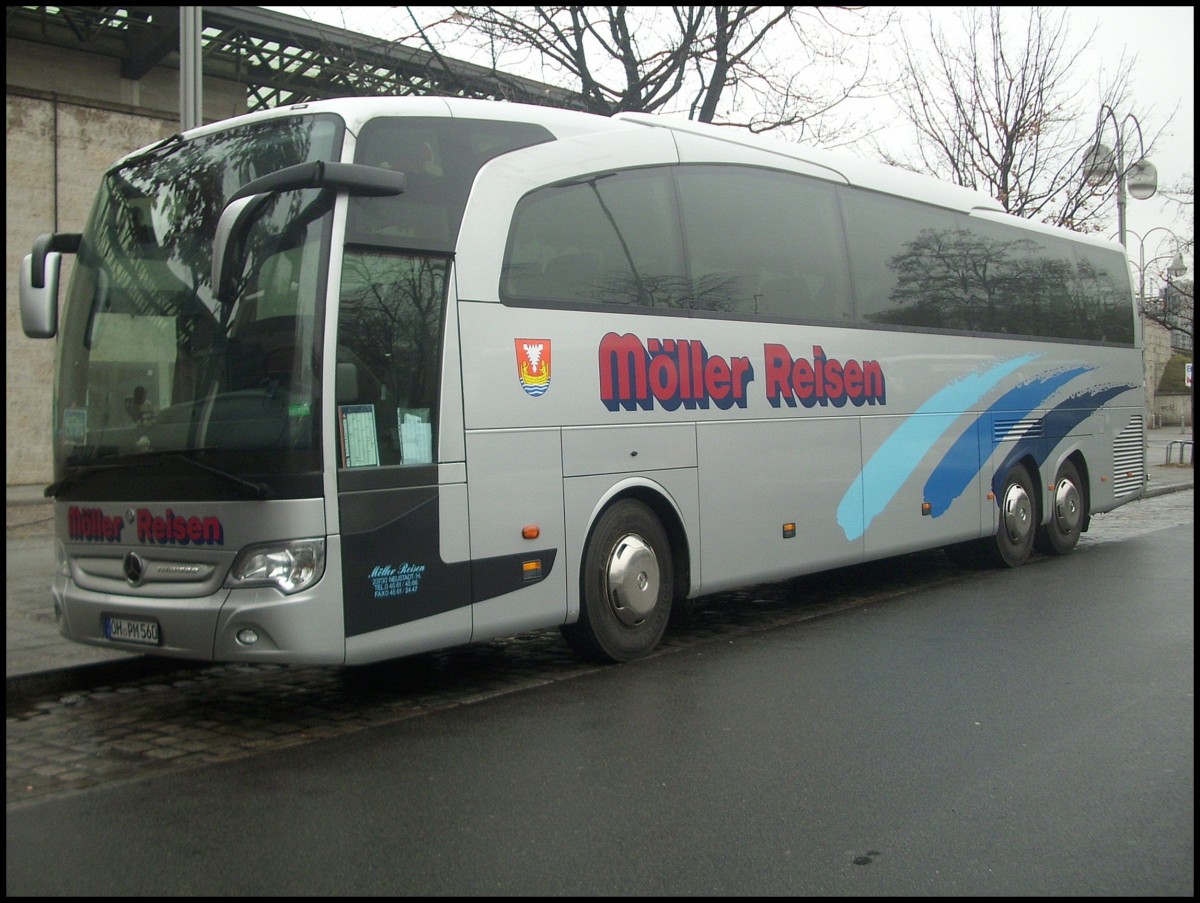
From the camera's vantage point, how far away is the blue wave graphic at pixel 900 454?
10.7 m

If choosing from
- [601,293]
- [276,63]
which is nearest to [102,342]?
[601,293]

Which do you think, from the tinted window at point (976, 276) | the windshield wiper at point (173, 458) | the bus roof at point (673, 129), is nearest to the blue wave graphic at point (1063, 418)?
the tinted window at point (976, 276)

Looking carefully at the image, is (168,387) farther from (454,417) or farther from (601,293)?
(601,293)

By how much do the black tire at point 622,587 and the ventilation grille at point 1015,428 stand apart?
563cm

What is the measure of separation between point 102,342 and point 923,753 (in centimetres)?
501

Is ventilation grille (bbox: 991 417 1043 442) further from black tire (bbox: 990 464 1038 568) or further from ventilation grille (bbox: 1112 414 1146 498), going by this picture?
ventilation grille (bbox: 1112 414 1146 498)

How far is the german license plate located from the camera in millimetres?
6668

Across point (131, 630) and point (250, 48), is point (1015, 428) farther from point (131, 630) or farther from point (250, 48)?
point (250, 48)

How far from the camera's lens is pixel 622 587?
8.26m

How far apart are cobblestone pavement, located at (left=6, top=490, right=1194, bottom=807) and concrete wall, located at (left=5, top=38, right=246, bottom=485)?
43.1 feet

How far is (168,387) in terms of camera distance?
6.70 metres

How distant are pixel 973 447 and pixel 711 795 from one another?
7958 mm

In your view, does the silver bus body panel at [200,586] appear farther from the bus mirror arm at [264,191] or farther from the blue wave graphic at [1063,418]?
the blue wave graphic at [1063,418]

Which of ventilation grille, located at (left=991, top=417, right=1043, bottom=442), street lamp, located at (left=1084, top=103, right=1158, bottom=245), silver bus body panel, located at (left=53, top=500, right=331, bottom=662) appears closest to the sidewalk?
silver bus body panel, located at (left=53, top=500, right=331, bottom=662)
